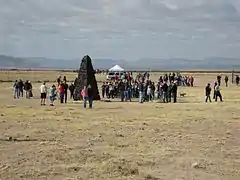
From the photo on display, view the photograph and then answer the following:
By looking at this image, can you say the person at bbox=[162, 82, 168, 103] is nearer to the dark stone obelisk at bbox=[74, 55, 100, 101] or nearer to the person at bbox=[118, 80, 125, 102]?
the person at bbox=[118, 80, 125, 102]

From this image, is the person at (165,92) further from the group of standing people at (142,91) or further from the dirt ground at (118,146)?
the dirt ground at (118,146)

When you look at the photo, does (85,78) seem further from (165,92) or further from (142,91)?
(165,92)

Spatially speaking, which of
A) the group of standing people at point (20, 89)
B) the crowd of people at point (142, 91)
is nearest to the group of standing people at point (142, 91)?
the crowd of people at point (142, 91)

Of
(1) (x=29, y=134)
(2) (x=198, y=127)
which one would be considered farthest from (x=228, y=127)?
(1) (x=29, y=134)

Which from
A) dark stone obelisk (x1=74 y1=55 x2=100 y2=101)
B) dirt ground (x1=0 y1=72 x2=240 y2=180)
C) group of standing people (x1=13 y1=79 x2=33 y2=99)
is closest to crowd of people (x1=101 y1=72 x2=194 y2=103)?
dark stone obelisk (x1=74 y1=55 x2=100 y2=101)

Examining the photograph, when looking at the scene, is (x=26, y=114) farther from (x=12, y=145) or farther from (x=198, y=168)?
(x=198, y=168)

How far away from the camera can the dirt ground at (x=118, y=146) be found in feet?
40.3

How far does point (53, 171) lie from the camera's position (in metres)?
12.2

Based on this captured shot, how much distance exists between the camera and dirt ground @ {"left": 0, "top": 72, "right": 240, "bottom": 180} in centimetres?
1228

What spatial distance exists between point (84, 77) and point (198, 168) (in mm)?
25283

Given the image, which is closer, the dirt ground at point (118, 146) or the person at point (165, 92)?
the dirt ground at point (118, 146)

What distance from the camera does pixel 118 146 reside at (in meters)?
16.1

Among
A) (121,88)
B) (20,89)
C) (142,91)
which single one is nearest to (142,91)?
(142,91)

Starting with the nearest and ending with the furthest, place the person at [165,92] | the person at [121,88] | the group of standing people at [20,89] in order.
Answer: the person at [165,92]
the person at [121,88]
the group of standing people at [20,89]
